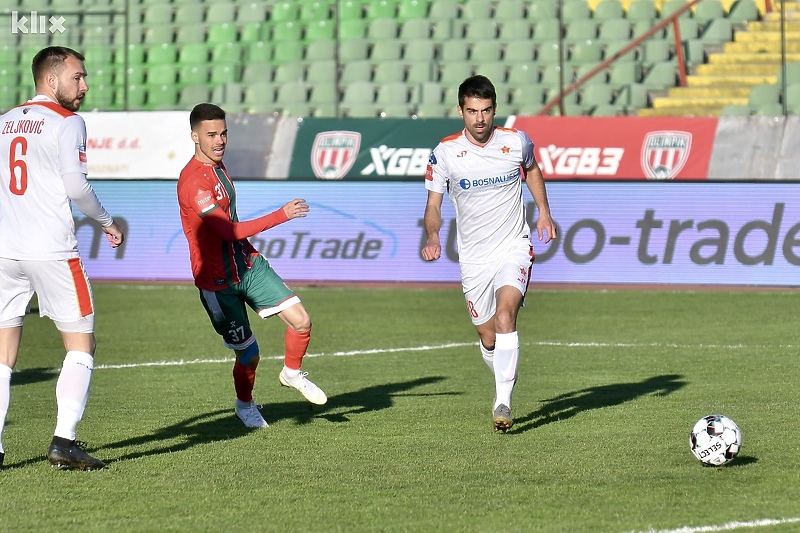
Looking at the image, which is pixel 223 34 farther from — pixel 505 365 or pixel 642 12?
pixel 505 365

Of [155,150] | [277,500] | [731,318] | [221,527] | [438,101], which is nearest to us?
[221,527]

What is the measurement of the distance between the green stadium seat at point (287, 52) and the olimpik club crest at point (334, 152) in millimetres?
4255

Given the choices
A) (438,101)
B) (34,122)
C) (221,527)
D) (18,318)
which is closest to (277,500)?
(221,527)

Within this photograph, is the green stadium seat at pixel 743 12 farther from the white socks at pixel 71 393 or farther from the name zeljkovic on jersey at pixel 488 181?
the white socks at pixel 71 393

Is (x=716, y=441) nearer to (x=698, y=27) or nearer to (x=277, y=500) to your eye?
(x=277, y=500)

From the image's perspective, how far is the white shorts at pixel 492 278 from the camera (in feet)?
28.5

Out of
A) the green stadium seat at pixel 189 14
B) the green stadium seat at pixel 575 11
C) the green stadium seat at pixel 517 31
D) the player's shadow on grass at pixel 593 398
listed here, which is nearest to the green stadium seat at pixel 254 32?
the green stadium seat at pixel 189 14

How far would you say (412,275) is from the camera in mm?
19328

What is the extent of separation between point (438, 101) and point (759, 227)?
298 inches

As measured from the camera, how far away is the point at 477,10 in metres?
25.2

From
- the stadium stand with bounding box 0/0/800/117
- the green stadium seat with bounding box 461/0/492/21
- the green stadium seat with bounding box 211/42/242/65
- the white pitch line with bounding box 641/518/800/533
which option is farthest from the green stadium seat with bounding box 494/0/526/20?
the white pitch line with bounding box 641/518/800/533

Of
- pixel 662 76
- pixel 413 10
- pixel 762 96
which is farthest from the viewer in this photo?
pixel 413 10

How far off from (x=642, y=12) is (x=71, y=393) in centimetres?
1953

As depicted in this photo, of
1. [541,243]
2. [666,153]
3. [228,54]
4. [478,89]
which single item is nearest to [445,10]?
[228,54]
